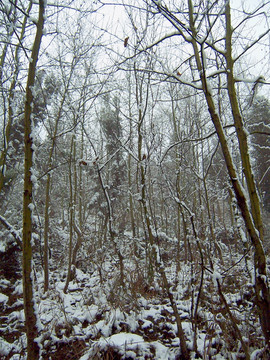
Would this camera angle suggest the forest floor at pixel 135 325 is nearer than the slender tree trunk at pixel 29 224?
No

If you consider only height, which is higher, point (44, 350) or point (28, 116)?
point (28, 116)

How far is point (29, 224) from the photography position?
192cm

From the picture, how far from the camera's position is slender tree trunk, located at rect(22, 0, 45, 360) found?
1.78 metres

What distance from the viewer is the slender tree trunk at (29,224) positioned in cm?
178

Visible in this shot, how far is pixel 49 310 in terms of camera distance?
4.11 meters

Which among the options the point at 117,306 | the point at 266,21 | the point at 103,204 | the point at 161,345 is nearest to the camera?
the point at 266,21

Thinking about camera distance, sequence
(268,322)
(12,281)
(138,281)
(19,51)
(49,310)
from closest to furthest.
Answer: (268,322), (49,310), (138,281), (19,51), (12,281)

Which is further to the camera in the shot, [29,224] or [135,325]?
[135,325]

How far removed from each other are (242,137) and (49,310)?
14.3 ft

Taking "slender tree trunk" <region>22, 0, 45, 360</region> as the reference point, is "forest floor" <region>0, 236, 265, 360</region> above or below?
below

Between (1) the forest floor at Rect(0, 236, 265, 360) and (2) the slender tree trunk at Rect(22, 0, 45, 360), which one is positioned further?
(1) the forest floor at Rect(0, 236, 265, 360)

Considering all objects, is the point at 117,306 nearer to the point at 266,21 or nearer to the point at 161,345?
the point at 161,345

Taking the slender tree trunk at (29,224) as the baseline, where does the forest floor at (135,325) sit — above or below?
below

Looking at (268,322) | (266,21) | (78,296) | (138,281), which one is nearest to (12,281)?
(78,296)
